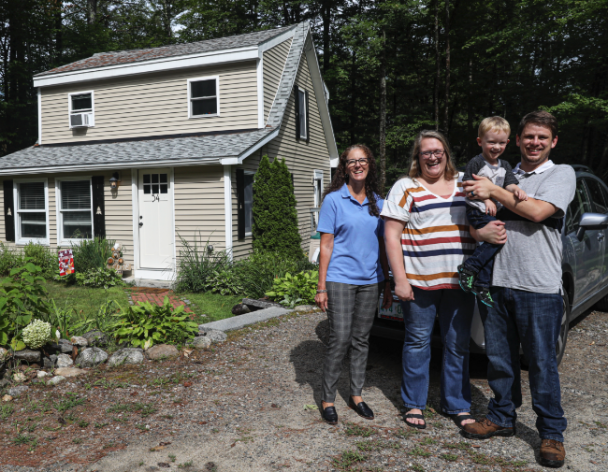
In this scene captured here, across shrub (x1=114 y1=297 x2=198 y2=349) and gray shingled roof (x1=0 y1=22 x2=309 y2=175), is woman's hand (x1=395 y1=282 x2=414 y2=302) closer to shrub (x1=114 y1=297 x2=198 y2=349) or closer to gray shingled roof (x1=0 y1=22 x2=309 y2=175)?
shrub (x1=114 y1=297 x2=198 y2=349)

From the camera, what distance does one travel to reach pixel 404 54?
22328mm

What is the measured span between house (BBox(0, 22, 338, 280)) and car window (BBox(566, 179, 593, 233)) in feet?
20.7

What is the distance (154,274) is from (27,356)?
6168 mm

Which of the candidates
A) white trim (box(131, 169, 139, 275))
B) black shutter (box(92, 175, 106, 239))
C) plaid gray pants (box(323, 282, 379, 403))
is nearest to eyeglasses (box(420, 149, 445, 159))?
plaid gray pants (box(323, 282, 379, 403))

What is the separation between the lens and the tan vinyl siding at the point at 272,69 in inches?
456

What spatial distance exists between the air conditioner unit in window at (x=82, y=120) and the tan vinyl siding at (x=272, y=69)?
5221 mm

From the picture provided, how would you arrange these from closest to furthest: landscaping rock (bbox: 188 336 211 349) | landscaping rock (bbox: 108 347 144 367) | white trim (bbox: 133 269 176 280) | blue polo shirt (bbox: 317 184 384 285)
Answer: blue polo shirt (bbox: 317 184 384 285)
landscaping rock (bbox: 108 347 144 367)
landscaping rock (bbox: 188 336 211 349)
white trim (bbox: 133 269 176 280)

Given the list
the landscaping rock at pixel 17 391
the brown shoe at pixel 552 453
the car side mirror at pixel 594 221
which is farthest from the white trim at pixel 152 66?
the brown shoe at pixel 552 453

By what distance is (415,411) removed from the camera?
326 cm

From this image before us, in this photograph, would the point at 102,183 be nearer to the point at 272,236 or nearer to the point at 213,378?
the point at 272,236

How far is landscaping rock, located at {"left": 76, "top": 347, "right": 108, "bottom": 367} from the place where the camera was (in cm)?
451

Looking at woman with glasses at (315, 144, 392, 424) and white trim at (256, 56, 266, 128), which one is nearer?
woman with glasses at (315, 144, 392, 424)

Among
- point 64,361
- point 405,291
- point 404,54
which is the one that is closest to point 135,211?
point 64,361

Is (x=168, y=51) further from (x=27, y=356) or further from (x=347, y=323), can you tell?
(x=347, y=323)
